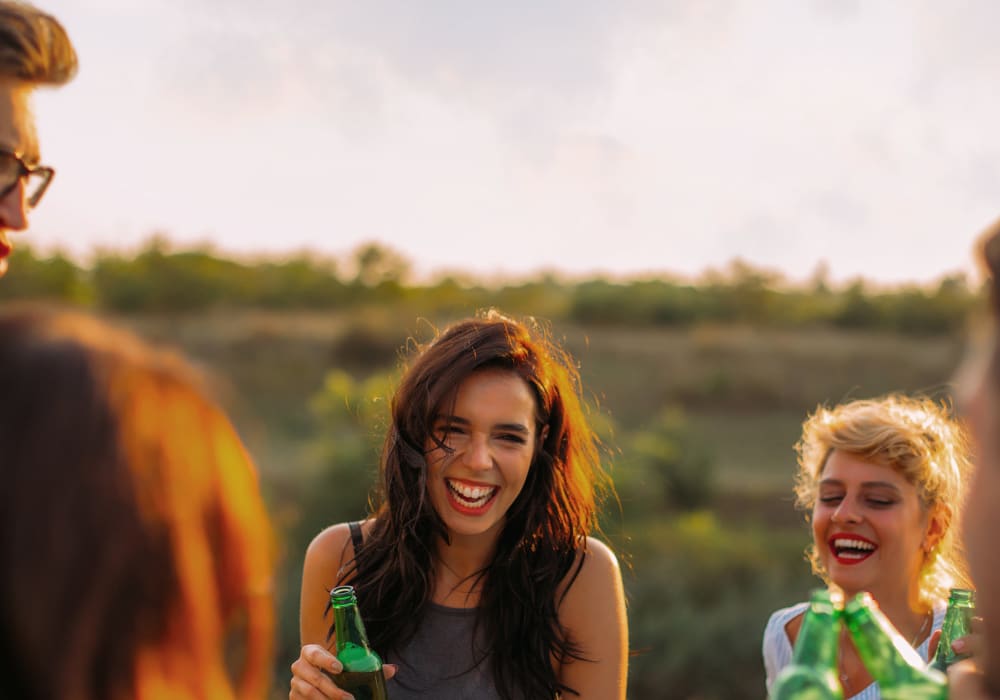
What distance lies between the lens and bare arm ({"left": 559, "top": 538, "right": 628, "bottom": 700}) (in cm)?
279

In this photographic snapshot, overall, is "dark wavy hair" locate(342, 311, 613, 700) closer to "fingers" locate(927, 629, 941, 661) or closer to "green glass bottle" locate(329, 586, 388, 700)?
"green glass bottle" locate(329, 586, 388, 700)

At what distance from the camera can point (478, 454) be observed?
9.03 ft

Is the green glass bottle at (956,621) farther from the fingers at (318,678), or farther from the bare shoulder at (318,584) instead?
the bare shoulder at (318,584)

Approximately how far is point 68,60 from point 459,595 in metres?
1.89

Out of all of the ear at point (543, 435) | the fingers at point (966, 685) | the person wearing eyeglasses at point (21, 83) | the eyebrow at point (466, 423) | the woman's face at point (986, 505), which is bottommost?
the fingers at point (966, 685)

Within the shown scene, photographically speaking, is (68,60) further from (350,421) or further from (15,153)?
(350,421)

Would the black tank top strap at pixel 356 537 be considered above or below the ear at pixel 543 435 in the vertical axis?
below

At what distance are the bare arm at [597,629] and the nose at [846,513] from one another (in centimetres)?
70

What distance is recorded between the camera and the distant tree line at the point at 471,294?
26875mm

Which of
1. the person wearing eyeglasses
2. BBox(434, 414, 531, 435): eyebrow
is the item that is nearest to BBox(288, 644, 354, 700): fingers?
BBox(434, 414, 531, 435): eyebrow

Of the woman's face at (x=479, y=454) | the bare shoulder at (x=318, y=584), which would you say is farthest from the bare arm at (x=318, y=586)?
the woman's face at (x=479, y=454)

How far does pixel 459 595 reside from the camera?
9.48 ft

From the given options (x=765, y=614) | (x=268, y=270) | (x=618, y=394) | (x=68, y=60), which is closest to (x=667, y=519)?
(x=765, y=614)

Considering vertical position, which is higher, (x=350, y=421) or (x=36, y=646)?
(x=36, y=646)
